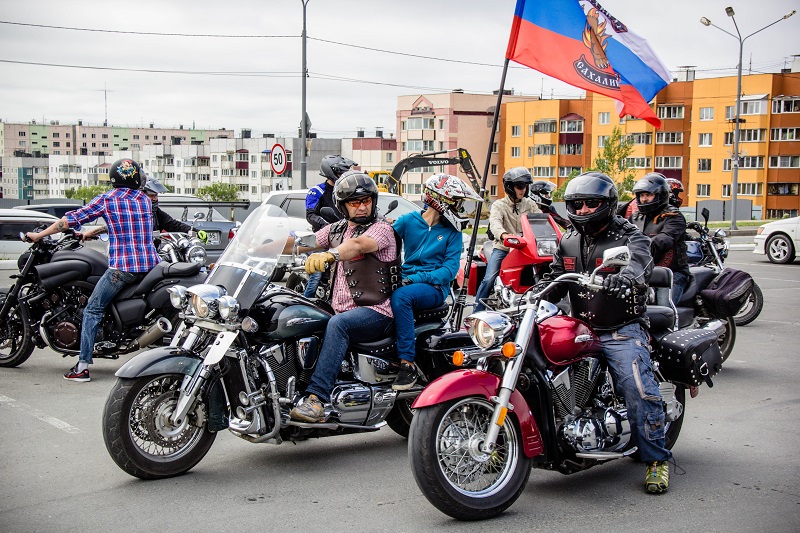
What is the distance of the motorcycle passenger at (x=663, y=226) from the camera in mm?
8711

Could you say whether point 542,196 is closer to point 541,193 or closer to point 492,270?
point 541,193

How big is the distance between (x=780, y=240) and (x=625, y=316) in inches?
756

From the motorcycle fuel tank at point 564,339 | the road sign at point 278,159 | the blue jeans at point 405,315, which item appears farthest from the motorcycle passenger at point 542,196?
the road sign at point 278,159

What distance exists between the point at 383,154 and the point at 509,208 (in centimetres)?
12138

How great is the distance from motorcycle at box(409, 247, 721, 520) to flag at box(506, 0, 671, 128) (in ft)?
15.3

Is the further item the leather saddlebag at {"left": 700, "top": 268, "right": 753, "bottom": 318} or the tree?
the tree

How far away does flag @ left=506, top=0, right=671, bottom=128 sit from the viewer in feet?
30.9

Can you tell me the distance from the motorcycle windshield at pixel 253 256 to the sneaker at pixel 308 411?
A: 2.35ft

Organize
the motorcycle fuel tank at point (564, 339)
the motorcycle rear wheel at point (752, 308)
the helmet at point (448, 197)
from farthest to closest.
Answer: the motorcycle rear wheel at point (752, 308)
the helmet at point (448, 197)
the motorcycle fuel tank at point (564, 339)

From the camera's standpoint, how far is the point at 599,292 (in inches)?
214

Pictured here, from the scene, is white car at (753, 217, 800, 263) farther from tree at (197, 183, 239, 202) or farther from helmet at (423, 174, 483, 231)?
tree at (197, 183, 239, 202)

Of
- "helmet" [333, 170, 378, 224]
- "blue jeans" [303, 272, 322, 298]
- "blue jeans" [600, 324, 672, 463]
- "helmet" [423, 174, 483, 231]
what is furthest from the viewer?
"blue jeans" [303, 272, 322, 298]

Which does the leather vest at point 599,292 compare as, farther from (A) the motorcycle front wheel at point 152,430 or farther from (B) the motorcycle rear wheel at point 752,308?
(B) the motorcycle rear wheel at point 752,308

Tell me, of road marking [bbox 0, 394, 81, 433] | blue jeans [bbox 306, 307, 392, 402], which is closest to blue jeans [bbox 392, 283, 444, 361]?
blue jeans [bbox 306, 307, 392, 402]
